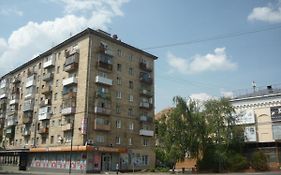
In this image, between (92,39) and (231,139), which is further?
(92,39)

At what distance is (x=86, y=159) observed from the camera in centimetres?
5103

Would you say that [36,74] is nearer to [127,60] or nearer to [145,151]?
[127,60]

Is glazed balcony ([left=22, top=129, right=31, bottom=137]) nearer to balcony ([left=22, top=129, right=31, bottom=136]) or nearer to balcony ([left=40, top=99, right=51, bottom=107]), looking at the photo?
balcony ([left=22, top=129, right=31, bottom=136])

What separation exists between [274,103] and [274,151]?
30.6 ft

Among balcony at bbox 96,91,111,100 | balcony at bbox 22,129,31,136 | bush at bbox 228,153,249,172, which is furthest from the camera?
balcony at bbox 22,129,31,136

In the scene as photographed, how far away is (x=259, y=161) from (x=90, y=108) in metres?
26.9

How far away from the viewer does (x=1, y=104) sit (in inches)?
3312

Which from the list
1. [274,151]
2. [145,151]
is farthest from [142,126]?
[274,151]

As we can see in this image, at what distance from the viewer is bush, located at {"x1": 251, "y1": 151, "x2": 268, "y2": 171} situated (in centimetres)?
5084

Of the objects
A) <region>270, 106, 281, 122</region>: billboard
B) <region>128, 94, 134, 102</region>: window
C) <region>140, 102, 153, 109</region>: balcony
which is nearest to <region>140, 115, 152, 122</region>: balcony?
<region>140, 102, 153, 109</region>: balcony

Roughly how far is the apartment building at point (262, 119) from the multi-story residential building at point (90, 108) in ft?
55.8

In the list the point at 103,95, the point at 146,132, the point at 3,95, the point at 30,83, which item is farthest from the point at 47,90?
the point at 3,95

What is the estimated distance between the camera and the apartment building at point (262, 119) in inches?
2173

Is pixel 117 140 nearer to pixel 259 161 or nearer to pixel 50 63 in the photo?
pixel 50 63
